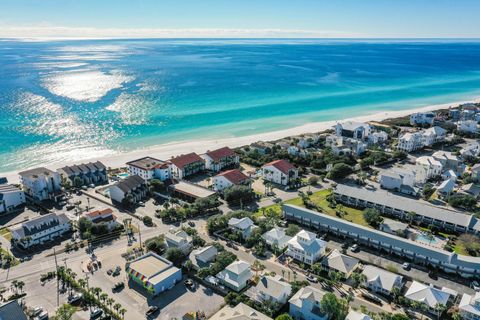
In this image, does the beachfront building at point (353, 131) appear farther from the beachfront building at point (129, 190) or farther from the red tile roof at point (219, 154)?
the beachfront building at point (129, 190)

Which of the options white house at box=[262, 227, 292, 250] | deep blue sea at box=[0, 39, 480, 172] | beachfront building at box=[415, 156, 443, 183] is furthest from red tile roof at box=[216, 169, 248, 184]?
deep blue sea at box=[0, 39, 480, 172]

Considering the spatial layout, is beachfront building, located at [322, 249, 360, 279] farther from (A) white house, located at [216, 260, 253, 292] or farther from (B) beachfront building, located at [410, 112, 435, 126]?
(B) beachfront building, located at [410, 112, 435, 126]

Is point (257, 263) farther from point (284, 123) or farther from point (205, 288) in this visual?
point (284, 123)

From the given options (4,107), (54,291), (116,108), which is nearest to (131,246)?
(54,291)

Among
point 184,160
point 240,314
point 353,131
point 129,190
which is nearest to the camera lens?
point 240,314

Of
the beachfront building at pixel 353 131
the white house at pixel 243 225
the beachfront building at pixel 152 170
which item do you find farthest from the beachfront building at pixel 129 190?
the beachfront building at pixel 353 131

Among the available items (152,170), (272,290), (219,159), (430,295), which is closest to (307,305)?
(272,290)

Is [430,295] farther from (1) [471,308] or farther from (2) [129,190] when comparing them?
(2) [129,190]
